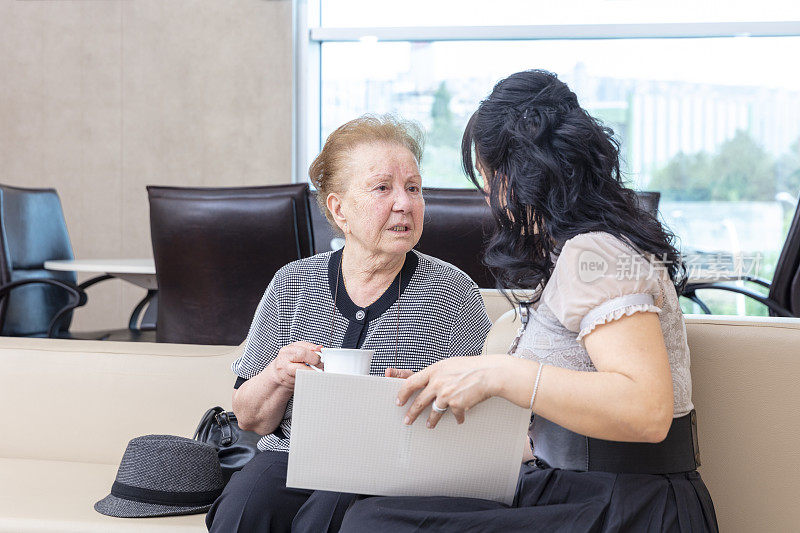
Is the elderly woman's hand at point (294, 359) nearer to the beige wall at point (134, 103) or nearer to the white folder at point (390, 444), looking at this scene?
the white folder at point (390, 444)

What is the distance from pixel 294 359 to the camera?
1.47m

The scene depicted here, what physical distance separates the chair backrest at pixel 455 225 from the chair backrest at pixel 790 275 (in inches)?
57.2

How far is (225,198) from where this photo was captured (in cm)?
259

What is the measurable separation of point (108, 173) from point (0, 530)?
4.64m

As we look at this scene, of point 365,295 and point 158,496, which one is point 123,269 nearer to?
point 158,496

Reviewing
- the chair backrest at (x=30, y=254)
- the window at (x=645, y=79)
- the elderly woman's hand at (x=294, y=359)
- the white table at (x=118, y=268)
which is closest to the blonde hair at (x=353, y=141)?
the elderly woman's hand at (x=294, y=359)

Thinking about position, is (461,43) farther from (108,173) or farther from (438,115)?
(108,173)

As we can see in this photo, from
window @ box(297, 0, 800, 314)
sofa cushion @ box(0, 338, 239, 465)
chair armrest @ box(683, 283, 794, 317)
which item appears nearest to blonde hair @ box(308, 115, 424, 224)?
sofa cushion @ box(0, 338, 239, 465)

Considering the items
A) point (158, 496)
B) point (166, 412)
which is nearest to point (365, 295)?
point (158, 496)

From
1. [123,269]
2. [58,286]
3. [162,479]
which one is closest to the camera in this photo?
[162,479]

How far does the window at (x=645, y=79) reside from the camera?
5.62 m

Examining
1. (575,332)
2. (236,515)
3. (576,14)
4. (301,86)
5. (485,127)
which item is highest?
(576,14)

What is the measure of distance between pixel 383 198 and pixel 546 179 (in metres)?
0.53

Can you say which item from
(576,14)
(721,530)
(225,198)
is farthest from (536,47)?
(721,530)
